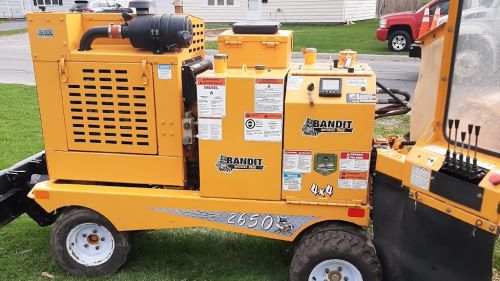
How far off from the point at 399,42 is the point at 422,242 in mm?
14131

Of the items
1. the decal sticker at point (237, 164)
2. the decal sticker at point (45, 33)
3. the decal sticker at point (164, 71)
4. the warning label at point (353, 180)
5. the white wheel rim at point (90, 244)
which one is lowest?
the white wheel rim at point (90, 244)

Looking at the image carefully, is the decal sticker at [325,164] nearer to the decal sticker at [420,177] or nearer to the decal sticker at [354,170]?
the decal sticker at [354,170]

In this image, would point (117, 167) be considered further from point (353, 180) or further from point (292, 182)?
point (353, 180)

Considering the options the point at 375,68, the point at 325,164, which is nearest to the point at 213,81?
the point at 325,164

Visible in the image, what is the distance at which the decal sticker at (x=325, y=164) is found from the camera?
10.7 ft

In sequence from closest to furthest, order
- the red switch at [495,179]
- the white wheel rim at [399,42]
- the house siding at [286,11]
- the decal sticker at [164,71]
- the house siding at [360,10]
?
the red switch at [495,179] → the decal sticker at [164,71] → the white wheel rim at [399,42] → the house siding at [286,11] → the house siding at [360,10]

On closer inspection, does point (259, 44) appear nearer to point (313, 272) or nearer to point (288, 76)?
point (288, 76)

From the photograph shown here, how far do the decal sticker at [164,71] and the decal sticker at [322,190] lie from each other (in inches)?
48.2

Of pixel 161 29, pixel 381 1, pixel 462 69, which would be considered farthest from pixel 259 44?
pixel 381 1

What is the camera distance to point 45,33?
11.3 feet

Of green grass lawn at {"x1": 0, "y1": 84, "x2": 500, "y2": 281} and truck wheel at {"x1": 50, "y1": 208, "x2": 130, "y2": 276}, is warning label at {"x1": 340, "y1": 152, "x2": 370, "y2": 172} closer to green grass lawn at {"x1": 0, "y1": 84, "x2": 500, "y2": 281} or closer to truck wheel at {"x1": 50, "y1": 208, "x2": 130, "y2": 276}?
green grass lawn at {"x1": 0, "y1": 84, "x2": 500, "y2": 281}

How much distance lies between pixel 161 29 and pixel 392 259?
2.10 meters

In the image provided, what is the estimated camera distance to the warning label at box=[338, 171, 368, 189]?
3281 mm

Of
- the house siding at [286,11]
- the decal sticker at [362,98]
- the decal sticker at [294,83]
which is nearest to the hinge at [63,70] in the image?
the decal sticker at [294,83]
